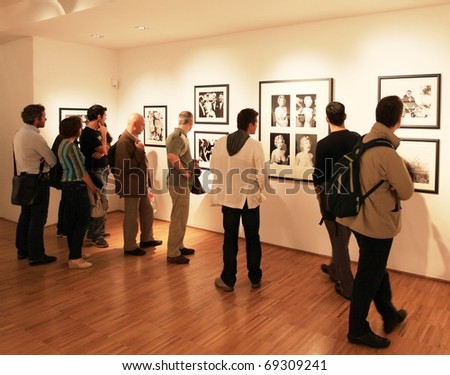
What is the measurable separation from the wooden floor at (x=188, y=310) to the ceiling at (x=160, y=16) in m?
2.74

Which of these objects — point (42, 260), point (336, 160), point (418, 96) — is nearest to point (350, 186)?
point (336, 160)

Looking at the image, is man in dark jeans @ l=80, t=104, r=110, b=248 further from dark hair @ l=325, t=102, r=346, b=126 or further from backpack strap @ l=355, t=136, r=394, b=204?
backpack strap @ l=355, t=136, r=394, b=204

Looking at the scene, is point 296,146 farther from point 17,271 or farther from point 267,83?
point 17,271

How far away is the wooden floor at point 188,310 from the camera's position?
3037mm

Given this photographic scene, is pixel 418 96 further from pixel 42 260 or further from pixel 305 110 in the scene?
pixel 42 260

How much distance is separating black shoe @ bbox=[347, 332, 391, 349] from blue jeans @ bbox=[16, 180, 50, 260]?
3.38m

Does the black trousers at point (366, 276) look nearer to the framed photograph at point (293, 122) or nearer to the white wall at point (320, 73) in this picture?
the white wall at point (320, 73)

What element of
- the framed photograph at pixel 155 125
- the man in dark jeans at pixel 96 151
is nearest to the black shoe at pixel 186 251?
the man in dark jeans at pixel 96 151

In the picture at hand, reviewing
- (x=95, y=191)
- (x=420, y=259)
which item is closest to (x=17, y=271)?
(x=95, y=191)

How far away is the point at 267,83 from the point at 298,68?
17.6 inches

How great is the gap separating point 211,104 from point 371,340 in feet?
12.9

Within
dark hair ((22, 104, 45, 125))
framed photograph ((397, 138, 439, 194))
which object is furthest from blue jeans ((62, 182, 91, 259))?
framed photograph ((397, 138, 439, 194))

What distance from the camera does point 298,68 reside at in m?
5.07

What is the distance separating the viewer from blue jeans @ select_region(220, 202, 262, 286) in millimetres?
3848
